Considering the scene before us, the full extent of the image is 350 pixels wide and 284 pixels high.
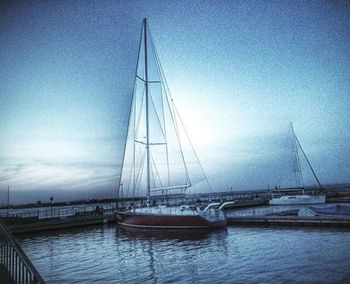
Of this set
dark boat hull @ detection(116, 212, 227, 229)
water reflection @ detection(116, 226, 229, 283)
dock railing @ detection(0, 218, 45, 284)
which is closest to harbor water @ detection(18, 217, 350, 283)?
water reflection @ detection(116, 226, 229, 283)

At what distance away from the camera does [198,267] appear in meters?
15.0

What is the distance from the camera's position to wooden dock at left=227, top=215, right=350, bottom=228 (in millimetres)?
25241

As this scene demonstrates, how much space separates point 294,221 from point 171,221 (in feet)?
38.3

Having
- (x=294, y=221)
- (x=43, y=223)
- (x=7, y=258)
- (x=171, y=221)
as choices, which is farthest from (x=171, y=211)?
(x=7, y=258)

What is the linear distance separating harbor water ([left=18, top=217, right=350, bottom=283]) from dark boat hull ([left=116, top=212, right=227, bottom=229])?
1.63 metres

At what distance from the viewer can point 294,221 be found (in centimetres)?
2789

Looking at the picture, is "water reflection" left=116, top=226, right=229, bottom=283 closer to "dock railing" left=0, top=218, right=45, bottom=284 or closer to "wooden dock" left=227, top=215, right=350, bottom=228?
"wooden dock" left=227, top=215, right=350, bottom=228

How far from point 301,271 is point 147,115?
2652 cm

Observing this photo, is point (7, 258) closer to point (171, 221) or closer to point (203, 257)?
point (203, 257)

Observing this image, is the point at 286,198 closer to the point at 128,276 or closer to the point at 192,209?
the point at 192,209

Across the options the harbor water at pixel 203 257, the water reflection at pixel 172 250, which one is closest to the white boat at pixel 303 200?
the harbor water at pixel 203 257

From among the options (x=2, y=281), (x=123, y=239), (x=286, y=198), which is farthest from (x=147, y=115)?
(x=286, y=198)

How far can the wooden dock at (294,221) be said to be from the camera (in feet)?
82.8

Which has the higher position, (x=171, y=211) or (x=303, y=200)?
(x=171, y=211)
